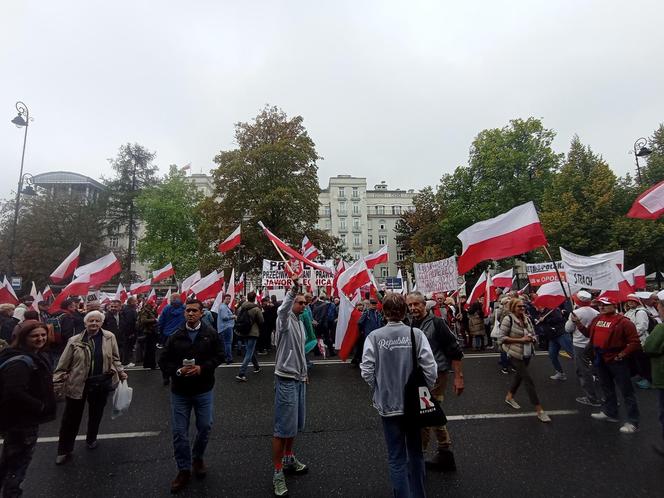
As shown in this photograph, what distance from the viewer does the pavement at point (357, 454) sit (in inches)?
145

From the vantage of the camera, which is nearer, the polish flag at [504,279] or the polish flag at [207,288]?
the polish flag at [207,288]

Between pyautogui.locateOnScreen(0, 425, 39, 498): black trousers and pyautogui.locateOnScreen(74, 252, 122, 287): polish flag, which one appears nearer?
pyautogui.locateOnScreen(0, 425, 39, 498): black trousers

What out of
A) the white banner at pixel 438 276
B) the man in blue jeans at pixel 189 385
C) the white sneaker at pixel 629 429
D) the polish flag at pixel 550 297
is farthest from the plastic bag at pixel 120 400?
the white banner at pixel 438 276

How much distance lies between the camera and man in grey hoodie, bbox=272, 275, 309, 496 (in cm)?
375

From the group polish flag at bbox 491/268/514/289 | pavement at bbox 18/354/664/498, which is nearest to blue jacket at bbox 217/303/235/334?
pavement at bbox 18/354/664/498

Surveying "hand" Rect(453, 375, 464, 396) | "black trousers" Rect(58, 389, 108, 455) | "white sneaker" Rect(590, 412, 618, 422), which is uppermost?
"hand" Rect(453, 375, 464, 396)

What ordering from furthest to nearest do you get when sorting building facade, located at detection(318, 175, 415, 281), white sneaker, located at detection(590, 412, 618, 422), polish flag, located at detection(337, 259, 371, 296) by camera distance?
building facade, located at detection(318, 175, 415, 281) → polish flag, located at detection(337, 259, 371, 296) → white sneaker, located at detection(590, 412, 618, 422)

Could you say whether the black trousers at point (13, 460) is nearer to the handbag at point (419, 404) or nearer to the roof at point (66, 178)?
the handbag at point (419, 404)

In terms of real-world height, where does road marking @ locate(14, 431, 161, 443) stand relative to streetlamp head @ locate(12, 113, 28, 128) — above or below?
below

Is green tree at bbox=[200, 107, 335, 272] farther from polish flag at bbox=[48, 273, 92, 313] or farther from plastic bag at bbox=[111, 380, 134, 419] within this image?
plastic bag at bbox=[111, 380, 134, 419]

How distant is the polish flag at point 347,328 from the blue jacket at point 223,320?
477 centimetres

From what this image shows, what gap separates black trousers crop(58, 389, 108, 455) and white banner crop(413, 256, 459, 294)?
9.22 m

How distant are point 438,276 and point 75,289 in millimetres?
10719

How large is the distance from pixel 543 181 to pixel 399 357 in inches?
1345
